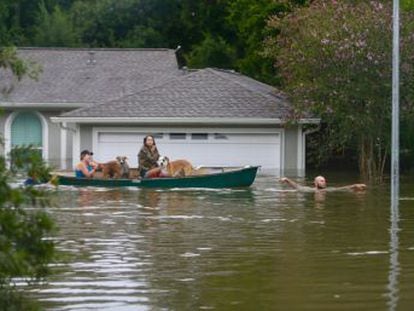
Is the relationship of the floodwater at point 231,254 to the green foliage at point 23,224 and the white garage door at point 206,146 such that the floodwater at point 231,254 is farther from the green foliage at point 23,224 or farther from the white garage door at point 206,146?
the white garage door at point 206,146

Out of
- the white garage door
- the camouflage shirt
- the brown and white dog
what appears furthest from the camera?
the white garage door

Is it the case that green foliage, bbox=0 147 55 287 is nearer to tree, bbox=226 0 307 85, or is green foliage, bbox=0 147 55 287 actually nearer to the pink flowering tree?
the pink flowering tree

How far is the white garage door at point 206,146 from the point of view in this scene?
37.9 m

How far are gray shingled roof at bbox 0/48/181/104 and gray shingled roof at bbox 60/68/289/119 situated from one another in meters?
3.68

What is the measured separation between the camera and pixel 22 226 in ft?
27.0

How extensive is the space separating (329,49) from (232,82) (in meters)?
7.05

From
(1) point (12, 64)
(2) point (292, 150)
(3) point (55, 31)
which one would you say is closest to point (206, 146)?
(2) point (292, 150)

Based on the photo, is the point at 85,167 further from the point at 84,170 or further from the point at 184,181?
the point at 184,181

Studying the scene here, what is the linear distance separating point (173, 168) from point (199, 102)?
7.19m

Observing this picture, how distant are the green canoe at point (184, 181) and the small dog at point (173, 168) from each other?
0.97 m

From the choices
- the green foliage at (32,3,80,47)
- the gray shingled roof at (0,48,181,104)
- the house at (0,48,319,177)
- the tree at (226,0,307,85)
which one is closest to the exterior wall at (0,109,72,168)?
the gray shingled roof at (0,48,181,104)

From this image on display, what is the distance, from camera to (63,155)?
42.8 meters

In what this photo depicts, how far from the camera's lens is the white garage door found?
3788 cm

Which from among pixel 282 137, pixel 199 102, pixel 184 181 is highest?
pixel 199 102
